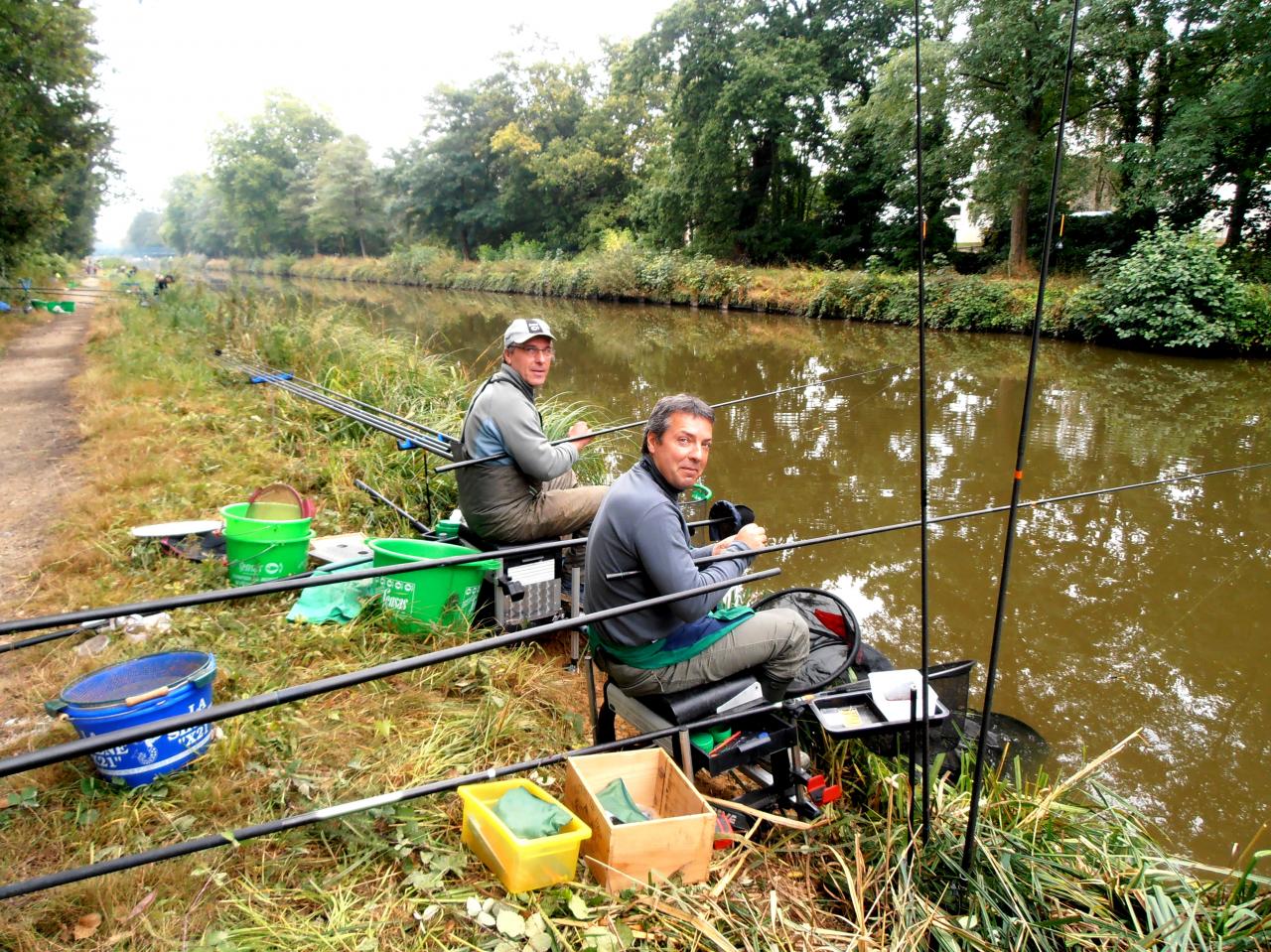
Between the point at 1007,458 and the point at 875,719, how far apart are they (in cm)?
568

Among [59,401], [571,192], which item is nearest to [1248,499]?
[59,401]

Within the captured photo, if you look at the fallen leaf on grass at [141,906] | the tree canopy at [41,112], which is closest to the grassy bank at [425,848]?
the fallen leaf on grass at [141,906]

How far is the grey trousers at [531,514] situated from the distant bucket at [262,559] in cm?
86

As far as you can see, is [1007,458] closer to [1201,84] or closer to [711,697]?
[711,697]

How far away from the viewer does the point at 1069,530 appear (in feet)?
18.5

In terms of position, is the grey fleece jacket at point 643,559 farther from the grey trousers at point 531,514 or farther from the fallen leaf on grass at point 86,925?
the fallen leaf on grass at point 86,925

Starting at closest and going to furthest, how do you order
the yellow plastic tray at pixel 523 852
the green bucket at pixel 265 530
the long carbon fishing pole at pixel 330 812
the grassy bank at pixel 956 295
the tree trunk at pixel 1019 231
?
the long carbon fishing pole at pixel 330 812
the yellow plastic tray at pixel 523 852
the green bucket at pixel 265 530
the grassy bank at pixel 956 295
the tree trunk at pixel 1019 231

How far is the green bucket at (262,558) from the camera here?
3633 millimetres

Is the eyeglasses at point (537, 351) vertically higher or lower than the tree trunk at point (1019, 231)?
lower

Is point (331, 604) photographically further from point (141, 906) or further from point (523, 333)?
point (141, 906)

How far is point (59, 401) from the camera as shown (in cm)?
789

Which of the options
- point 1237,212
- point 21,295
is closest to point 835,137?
point 1237,212

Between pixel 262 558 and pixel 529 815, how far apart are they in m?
2.28

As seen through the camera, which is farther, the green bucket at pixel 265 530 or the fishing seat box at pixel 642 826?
the green bucket at pixel 265 530
